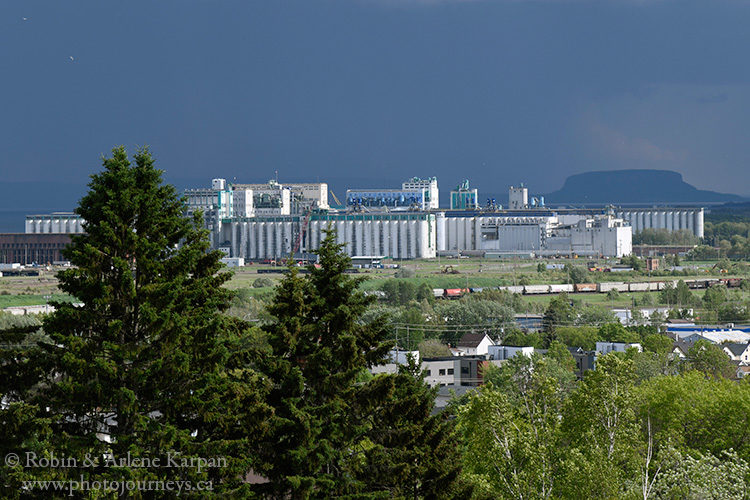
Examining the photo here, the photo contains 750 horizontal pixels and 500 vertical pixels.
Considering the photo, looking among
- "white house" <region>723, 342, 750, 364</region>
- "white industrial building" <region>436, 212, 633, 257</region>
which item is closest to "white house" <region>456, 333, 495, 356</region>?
"white house" <region>723, 342, 750, 364</region>

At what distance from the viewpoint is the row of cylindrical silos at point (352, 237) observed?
154 metres

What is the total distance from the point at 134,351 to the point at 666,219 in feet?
585

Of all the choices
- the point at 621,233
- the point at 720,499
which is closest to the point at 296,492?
the point at 720,499

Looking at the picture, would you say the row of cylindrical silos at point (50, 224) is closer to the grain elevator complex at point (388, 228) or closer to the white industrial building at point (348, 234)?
the grain elevator complex at point (388, 228)

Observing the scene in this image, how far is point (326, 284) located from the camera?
53.7 ft

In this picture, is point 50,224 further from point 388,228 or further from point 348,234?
point 388,228

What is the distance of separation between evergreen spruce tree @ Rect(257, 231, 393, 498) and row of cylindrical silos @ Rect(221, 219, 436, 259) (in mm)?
136025

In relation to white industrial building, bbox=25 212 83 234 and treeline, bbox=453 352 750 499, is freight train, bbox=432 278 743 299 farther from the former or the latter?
white industrial building, bbox=25 212 83 234

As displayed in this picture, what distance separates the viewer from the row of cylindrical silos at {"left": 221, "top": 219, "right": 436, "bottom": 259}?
153875mm

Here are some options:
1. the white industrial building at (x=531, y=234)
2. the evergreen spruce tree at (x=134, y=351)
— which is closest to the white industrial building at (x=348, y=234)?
the white industrial building at (x=531, y=234)

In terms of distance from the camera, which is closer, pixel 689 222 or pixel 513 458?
pixel 513 458

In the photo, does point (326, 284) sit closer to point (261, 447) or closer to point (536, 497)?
point (261, 447)

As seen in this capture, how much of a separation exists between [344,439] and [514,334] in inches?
1589

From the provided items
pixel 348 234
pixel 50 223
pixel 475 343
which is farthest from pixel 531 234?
pixel 475 343
